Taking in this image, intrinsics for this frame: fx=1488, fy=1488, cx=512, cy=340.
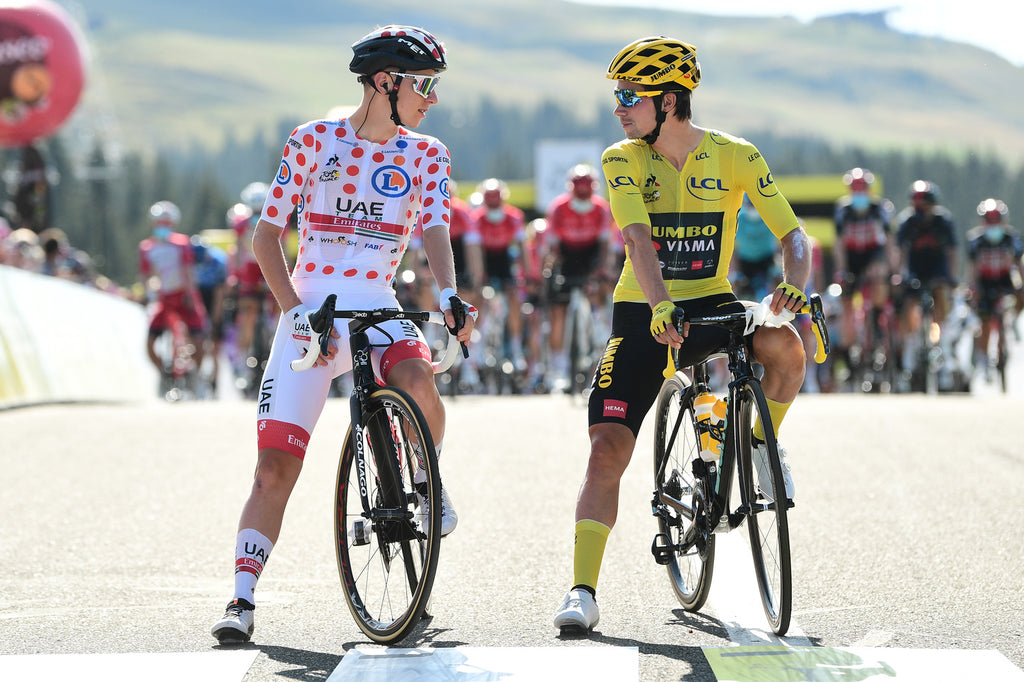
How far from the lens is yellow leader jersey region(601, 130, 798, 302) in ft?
18.4

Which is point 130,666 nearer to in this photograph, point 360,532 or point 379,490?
point 360,532

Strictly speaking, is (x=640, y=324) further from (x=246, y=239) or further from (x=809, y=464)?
(x=246, y=239)

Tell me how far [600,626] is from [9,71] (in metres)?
47.9

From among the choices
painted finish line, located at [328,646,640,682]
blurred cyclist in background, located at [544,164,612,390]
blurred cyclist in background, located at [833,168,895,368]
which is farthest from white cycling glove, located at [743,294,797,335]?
blurred cyclist in background, located at [833,168,895,368]

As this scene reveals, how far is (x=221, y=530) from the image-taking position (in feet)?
25.8

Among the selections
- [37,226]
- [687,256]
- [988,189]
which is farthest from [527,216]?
[988,189]

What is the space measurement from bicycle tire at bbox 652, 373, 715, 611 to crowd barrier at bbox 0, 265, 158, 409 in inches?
422

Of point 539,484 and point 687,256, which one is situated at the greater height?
point 687,256

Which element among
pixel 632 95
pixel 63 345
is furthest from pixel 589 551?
pixel 63 345

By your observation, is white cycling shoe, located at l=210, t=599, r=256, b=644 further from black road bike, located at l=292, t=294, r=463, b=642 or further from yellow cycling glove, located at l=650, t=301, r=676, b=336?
yellow cycling glove, located at l=650, t=301, r=676, b=336

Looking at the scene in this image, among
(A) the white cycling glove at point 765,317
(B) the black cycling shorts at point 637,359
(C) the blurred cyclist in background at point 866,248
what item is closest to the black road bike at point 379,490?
(B) the black cycling shorts at point 637,359

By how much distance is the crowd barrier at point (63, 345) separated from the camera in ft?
50.9

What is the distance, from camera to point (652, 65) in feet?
18.2

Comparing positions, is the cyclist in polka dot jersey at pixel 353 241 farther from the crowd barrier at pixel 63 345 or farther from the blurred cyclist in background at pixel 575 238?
the crowd barrier at pixel 63 345
